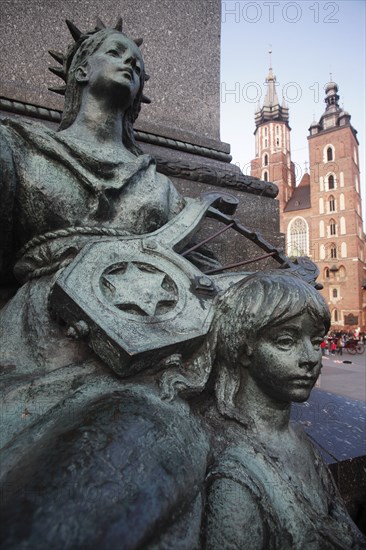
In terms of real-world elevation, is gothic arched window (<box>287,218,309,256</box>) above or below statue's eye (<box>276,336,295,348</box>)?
above

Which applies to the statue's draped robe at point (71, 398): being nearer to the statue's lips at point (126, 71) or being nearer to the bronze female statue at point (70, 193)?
the bronze female statue at point (70, 193)

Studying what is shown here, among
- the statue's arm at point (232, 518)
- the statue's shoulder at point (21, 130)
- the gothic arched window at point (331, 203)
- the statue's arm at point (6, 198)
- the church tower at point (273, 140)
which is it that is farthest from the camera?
the church tower at point (273, 140)

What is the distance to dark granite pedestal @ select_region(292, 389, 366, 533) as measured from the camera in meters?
1.51

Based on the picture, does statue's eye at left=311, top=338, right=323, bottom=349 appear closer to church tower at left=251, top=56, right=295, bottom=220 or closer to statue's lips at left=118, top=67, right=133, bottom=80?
statue's lips at left=118, top=67, right=133, bottom=80

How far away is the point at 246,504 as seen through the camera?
2.96ft

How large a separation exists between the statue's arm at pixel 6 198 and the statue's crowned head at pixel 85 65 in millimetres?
493

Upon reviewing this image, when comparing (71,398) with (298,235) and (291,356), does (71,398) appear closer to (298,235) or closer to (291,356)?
(291,356)

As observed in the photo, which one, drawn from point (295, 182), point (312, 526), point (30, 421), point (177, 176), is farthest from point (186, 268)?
point (295, 182)

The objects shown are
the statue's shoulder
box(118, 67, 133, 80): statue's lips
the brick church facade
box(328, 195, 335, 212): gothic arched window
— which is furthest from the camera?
box(328, 195, 335, 212): gothic arched window

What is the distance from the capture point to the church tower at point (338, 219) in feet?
128

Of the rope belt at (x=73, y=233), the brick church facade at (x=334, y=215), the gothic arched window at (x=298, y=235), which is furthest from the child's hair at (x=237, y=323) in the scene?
the gothic arched window at (x=298, y=235)

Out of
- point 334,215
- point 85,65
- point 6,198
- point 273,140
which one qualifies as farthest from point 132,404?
point 273,140

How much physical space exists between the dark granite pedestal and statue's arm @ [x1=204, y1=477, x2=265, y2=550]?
28.0 inches

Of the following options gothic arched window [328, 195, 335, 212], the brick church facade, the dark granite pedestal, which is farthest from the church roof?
the dark granite pedestal
